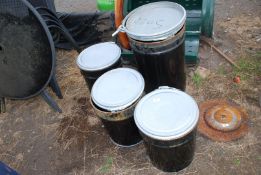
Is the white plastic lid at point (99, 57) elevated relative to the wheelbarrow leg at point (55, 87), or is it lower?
elevated

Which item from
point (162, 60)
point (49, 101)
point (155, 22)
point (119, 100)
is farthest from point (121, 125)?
point (49, 101)

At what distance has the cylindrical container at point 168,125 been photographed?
7.54 ft

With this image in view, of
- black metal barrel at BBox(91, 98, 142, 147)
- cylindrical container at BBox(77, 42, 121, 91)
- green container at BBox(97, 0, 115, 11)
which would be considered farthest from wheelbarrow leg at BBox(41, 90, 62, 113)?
green container at BBox(97, 0, 115, 11)

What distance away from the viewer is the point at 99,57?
3170mm

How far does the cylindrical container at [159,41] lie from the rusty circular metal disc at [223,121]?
1.43 ft

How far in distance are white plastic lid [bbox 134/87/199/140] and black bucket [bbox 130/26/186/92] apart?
334 millimetres

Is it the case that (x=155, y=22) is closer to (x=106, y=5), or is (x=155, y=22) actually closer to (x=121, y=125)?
(x=121, y=125)

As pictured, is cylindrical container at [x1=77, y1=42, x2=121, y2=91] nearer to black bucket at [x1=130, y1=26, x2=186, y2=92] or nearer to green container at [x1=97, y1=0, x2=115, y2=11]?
black bucket at [x1=130, y1=26, x2=186, y2=92]

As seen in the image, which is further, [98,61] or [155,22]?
[98,61]

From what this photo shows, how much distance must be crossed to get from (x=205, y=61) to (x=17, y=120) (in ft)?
8.02

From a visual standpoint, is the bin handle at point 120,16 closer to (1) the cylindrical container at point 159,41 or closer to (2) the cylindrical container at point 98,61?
(2) the cylindrical container at point 98,61

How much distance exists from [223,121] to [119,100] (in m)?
1.16

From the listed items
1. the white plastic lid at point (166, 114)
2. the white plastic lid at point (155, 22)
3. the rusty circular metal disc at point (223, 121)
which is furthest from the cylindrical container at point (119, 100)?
the rusty circular metal disc at point (223, 121)

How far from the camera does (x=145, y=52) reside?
2.75m
